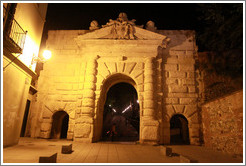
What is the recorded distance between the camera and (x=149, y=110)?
30.3ft

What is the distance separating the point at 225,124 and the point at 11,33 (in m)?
9.13

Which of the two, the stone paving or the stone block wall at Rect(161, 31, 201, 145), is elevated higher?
the stone block wall at Rect(161, 31, 201, 145)

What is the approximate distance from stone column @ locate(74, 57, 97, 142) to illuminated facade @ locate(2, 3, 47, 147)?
9.45 ft

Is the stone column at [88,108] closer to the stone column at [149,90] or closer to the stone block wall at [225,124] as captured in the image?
the stone column at [149,90]

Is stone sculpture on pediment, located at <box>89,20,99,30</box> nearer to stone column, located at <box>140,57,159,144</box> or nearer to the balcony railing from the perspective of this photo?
stone column, located at <box>140,57,159,144</box>

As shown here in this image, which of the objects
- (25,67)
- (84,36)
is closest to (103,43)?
(84,36)

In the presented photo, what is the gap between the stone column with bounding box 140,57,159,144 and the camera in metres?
8.84

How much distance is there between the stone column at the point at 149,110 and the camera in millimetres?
8844

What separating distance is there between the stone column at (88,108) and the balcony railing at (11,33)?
3924 mm

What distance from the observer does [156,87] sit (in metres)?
10.0

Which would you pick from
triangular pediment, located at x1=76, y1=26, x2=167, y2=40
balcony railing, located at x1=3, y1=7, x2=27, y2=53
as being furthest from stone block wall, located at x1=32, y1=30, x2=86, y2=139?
balcony railing, located at x1=3, y1=7, x2=27, y2=53

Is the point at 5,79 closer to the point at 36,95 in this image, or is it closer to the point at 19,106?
the point at 19,106

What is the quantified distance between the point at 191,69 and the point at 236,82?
2.71 meters

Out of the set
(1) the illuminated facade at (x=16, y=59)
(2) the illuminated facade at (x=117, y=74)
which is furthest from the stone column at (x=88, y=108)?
(1) the illuminated facade at (x=16, y=59)
